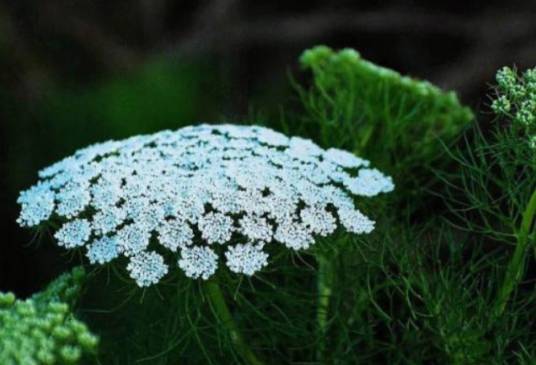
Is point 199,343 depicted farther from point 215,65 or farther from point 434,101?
point 215,65

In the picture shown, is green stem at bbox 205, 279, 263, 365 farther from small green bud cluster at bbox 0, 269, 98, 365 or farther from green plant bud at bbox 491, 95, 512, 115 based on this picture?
green plant bud at bbox 491, 95, 512, 115

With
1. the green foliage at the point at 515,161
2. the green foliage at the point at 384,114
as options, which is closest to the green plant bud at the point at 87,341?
the green foliage at the point at 515,161

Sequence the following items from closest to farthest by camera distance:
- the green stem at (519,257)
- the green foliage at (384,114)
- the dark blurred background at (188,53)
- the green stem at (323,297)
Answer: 1. the green stem at (519,257)
2. the green stem at (323,297)
3. the green foliage at (384,114)
4. the dark blurred background at (188,53)

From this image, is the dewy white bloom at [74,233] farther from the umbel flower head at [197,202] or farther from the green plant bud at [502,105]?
the green plant bud at [502,105]

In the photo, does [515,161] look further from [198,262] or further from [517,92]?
[198,262]

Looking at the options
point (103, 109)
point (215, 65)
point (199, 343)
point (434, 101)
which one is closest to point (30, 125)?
point (103, 109)

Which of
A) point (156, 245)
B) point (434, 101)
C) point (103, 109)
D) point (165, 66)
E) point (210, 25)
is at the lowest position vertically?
point (156, 245)

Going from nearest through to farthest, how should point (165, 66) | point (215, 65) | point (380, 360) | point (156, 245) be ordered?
point (156, 245), point (380, 360), point (165, 66), point (215, 65)
